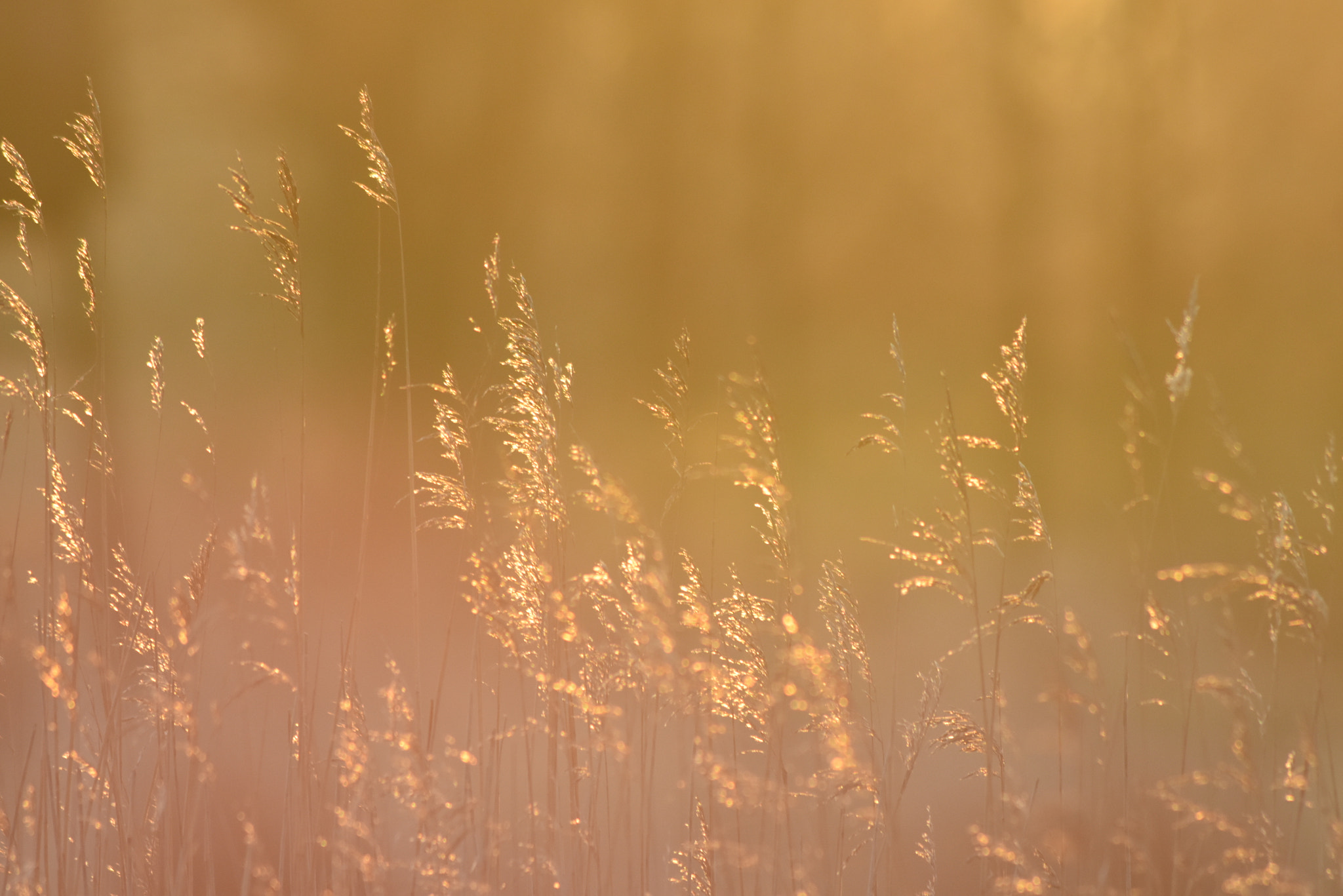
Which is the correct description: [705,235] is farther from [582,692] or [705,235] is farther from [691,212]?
[582,692]

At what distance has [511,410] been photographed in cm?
141

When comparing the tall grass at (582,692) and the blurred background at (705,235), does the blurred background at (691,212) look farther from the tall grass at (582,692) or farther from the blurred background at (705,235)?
the tall grass at (582,692)

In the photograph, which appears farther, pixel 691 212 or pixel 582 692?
pixel 691 212

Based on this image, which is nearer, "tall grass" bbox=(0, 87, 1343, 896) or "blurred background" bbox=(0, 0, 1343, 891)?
"tall grass" bbox=(0, 87, 1343, 896)

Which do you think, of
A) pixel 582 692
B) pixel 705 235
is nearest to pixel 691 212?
pixel 705 235

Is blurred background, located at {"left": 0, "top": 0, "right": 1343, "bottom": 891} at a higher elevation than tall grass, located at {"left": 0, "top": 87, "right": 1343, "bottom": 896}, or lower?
higher

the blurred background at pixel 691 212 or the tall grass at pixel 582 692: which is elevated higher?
the blurred background at pixel 691 212

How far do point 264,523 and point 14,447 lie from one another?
1.34 m

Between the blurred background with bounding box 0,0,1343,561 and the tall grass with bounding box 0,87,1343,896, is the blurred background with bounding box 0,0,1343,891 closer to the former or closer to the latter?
the blurred background with bounding box 0,0,1343,561

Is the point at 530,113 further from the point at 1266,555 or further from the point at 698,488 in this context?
the point at 1266,555

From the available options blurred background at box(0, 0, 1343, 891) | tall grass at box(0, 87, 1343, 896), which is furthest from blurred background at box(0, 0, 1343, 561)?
tall grass at box(0, 87, 1343, 896)

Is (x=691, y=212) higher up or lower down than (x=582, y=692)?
higher up

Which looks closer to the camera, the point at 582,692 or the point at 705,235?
the point at 582,692

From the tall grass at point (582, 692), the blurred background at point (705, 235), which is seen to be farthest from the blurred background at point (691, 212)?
the tall grass at point (582, 692)
